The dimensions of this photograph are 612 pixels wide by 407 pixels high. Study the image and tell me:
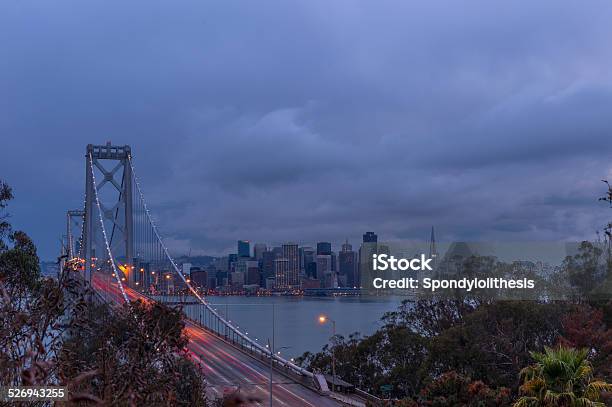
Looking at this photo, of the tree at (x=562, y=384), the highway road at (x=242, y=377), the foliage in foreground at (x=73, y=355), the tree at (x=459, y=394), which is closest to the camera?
the foliage in foreground at (x=73, y=355)

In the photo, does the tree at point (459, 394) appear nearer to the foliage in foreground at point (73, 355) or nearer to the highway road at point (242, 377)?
the highway road at point (242, 377)

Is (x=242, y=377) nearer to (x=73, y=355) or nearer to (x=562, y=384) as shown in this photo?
(x=562, y=384)

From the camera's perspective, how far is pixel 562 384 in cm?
2025

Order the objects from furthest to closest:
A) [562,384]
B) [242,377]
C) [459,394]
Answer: [242,377], [459,394], [562,384]

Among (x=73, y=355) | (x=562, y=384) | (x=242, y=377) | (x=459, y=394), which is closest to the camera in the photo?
(x=73, y=355)

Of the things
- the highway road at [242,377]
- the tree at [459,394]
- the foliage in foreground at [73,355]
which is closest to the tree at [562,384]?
the tree at [459,394]

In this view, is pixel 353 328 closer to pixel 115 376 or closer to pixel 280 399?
pixel 280 399

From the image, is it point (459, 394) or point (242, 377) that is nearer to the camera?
point (459, 394)

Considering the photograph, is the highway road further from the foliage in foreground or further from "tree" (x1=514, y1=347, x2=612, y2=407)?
the foliage in foreground

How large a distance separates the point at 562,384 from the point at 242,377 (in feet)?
119

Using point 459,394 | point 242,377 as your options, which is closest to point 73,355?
point 459,394

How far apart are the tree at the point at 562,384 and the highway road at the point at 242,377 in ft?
48.9

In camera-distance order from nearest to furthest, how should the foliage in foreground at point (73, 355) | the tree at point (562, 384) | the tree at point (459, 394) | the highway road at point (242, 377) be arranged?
A: 1. the foliage in foreground at point (73, 355)
2. the tree at point (562, 384)
3. the tree at point (459, 394)
4. the highway road at point (242, 377)

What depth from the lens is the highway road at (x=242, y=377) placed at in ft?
146
